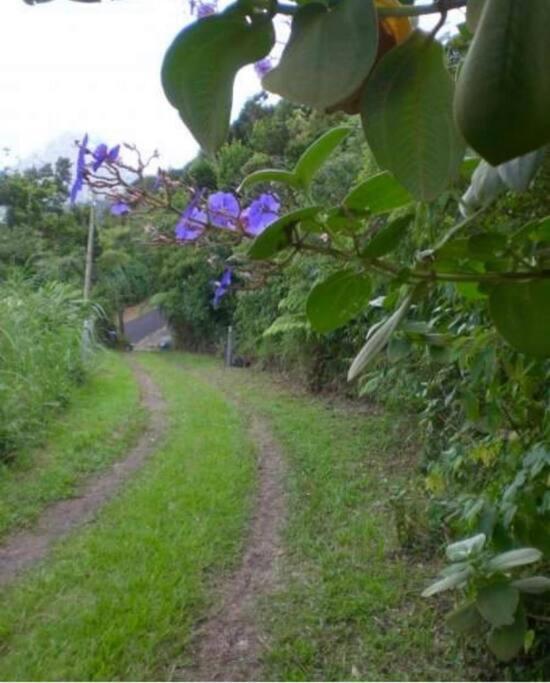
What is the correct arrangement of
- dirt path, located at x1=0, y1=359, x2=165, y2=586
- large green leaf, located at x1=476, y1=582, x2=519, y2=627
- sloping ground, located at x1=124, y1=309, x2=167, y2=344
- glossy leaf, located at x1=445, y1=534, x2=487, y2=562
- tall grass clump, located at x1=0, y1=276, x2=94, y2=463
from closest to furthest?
large green leaf, located at x1=476, y1=582, x2=519, y2=627, glossy leaf, located at x1=445, y1=534, x2=487, y2=562, dirt path, located at x1=0, y1=359, x2=165, y2=586, tall grass clump, located at x1=0, y1=276, x2=94, y2=463, sloping ground, located at x1=124, y1=309, x2=167, y2=344

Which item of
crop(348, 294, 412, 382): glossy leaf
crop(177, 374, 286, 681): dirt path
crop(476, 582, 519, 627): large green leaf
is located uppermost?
crop(348, 294, 412, 382): glossy leaf

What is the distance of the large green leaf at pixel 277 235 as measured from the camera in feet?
1.12

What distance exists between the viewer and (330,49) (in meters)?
0.26

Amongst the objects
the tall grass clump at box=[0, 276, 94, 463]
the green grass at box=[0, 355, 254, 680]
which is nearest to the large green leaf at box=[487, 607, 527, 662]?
the green grass at box=[0, 355, 254, 680]

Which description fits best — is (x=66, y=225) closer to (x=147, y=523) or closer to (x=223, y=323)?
(x=223, y=323)

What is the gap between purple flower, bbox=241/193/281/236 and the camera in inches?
20.3

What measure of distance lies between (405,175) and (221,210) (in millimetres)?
243

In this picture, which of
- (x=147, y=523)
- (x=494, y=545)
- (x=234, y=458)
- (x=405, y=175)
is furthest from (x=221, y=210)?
(x=234, y=458)

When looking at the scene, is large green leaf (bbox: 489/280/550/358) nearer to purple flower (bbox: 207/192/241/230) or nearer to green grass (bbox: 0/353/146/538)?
purple flower (bbox: 207/192/241/230)

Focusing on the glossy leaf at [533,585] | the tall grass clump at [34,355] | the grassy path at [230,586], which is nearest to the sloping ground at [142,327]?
the tall grass clump at [34,355]

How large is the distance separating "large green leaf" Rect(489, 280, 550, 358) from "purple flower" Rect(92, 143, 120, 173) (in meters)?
0.36

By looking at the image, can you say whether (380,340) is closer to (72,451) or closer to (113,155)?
(113,155)

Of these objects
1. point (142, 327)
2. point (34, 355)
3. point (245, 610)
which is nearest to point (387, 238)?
point (245, 610)

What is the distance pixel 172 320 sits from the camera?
449 inches
